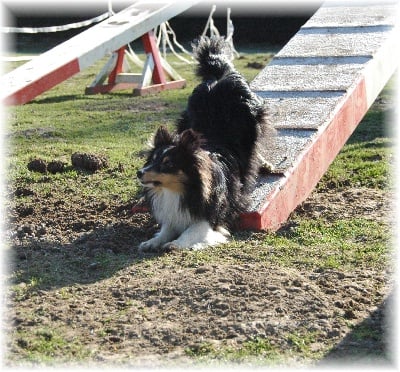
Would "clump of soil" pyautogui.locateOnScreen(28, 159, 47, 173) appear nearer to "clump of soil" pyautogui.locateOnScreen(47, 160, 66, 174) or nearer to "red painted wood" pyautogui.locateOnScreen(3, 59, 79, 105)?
"clump of soil" pyautogui.locateOnScreen(47, 160, 66, 174)

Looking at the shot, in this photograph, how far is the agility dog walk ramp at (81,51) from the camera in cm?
734

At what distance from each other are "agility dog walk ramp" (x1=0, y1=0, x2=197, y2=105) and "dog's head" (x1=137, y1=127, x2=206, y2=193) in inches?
79.2

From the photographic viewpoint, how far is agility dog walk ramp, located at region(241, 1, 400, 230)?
6371 mm

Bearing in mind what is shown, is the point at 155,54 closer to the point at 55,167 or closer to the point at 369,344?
the point at 55,167

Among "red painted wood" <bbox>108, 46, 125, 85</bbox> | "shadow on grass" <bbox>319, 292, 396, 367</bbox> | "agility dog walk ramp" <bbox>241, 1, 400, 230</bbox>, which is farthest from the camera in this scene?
"red painted wood" <bbox>108, 46, 125, 85</bbox>

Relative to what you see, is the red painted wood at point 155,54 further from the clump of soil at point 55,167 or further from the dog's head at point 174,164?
the dog's head at point 174,164

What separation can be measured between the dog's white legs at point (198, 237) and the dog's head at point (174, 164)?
0.94 feet

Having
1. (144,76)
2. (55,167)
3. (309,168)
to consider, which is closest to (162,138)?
(309,168)

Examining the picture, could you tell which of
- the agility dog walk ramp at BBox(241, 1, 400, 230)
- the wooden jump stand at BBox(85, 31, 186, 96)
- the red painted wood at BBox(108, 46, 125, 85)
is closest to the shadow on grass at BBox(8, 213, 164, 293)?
the agility dog walk ramp at BBox(241, 1, 400, 230)

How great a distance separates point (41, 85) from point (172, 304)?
12.0 ft

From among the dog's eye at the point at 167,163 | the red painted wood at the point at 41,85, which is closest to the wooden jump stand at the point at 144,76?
the red painted wood at the point at 41,85

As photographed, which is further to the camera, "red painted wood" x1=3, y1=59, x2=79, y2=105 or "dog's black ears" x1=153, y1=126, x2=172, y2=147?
"red painted wood" x1=3, y1=59, x2=79, y2=105

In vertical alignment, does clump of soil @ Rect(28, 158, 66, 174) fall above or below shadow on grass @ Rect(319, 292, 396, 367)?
above

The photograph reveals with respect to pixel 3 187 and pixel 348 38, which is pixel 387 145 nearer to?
pixel 348 38
